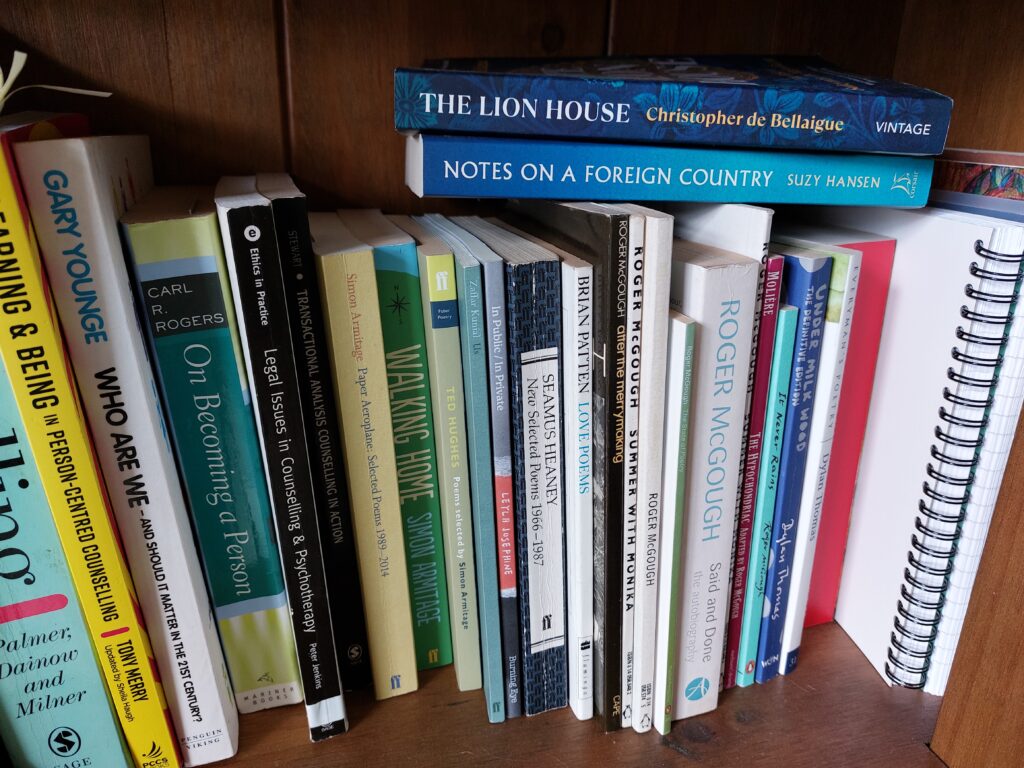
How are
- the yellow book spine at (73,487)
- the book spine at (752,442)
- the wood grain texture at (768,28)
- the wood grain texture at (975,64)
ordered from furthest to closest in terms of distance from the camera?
1. the wood grain texture at (768,28)
2. the wood grain texture at (975,64)
3. the book spine at (752,442)
4. the yellow book spine at (73,487)

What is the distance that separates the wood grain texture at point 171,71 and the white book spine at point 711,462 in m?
0.42

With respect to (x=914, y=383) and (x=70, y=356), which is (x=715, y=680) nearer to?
(x=914, y=383)

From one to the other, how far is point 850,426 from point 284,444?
46 cm

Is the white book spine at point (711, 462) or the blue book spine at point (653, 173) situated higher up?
the blue book spine at point (653, 173)

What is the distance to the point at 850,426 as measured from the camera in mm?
615

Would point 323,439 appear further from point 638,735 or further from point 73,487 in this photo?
point 638,735

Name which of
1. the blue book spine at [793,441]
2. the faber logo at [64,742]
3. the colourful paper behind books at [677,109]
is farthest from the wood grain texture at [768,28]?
the faber logo at [64,742]

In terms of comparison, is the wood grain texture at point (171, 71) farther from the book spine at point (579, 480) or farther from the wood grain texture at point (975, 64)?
the wood grain texture at point (975, 64)

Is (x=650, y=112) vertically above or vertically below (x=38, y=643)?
above

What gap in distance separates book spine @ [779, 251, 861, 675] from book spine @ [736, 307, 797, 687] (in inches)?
1.2

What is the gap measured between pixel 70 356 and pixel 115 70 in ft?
1.04

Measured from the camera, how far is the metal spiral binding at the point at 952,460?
1.69ft

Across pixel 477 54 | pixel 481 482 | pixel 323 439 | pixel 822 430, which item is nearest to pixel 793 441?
pixel 822 430

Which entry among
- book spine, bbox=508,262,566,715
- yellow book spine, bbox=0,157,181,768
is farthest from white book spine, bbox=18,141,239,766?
book spine, bbox=508,262,566,715
